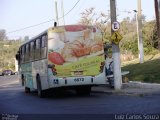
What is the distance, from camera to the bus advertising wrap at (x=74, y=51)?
20.6m

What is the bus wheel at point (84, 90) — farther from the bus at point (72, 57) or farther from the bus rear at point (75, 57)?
the bus rear at point (75, 57)

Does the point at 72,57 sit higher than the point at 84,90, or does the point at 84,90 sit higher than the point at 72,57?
the point at 72,57

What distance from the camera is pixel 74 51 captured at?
68.2 ft

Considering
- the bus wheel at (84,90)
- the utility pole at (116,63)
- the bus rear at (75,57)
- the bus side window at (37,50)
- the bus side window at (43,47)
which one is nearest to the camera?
the bus rear at (75,57)

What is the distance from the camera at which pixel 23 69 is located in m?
28.3

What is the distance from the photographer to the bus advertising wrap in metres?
20.6

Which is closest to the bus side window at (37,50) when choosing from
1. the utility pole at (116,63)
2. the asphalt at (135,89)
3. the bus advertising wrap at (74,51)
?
the bus advertising wrap at (74,51)

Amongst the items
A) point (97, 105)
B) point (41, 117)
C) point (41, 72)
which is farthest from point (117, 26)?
point (41, 117)

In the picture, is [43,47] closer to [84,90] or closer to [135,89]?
[84,90]

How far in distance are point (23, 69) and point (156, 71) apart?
7697 mm

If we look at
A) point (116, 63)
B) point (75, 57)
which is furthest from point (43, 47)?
point (116, 63)

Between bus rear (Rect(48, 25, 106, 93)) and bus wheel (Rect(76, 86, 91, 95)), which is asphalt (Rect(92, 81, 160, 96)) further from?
bus rear (Rect(48, 25, 106, 93))

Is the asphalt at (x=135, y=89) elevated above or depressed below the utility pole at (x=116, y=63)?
below

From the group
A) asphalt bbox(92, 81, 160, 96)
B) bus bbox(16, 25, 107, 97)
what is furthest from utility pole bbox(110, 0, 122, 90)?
bus bbox(16, 25, 107, 97)
